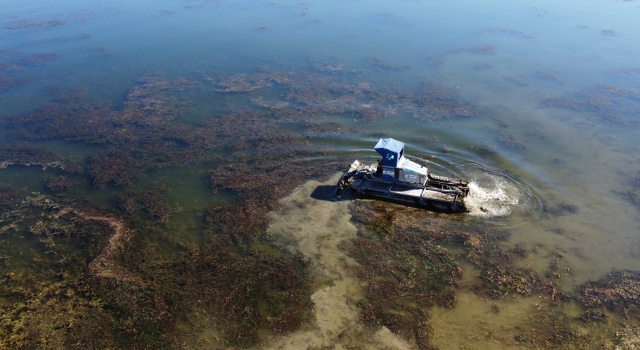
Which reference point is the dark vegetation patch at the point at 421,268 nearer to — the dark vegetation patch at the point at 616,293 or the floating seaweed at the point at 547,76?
the dark vegetation patch at the point at 616,293

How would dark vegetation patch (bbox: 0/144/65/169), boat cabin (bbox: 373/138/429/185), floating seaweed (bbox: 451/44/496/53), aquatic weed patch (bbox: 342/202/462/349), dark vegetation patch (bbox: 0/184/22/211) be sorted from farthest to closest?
floating seaweed (bbox: 451/44/496/53) < dark vegetation patch (bbox: 0/144/65/169) < dark vegetation patch (bbox: 0/184/22/211) < boat cabin (bbox: 373/138/429/185) < aquatic weed patch (bbox: 342/202/462/349)

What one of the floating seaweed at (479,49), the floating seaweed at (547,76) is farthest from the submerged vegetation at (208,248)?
the floating seaweed at (479,49)

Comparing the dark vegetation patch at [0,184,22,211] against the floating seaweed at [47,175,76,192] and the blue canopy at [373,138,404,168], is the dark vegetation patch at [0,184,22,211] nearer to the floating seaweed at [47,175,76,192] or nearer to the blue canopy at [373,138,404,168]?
the floating seaweed at [47,175,76,192]

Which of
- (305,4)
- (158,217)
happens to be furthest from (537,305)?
(305,4)

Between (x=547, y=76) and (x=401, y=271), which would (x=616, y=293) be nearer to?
(x=401, y=271)

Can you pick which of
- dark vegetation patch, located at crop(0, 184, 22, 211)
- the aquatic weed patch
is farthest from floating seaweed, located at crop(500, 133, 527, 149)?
dark vegetation patch, located at crop(0, 184, 22, 211)

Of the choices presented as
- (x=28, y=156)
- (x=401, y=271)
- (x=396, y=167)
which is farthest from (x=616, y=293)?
(x=28, y=156)
